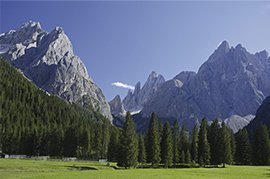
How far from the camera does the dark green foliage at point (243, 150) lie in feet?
449

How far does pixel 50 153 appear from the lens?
16712 centimetres

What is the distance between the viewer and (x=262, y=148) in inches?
5182

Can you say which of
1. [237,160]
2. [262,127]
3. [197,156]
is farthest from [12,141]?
[262,127]

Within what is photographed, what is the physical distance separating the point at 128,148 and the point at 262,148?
6082 cm

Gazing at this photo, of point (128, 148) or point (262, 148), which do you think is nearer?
point (128, 148)

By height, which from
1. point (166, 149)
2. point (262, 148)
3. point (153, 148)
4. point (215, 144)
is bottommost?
point (166, 149)

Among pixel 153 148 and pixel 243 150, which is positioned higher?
pixel 243 150

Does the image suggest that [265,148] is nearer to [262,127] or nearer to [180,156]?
[262,127]

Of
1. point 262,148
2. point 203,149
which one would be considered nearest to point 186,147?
point 203,149

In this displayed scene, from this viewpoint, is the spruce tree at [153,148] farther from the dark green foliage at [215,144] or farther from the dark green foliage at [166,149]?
the dark green foliage at [215,144]

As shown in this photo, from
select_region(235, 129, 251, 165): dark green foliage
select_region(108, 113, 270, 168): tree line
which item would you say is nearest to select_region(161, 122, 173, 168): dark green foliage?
select_region(108, 113, 270, 168): tree line

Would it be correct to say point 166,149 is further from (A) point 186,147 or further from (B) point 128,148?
(A) point 186,147

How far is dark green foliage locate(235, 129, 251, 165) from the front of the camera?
137 meters

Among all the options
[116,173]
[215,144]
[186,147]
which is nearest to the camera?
[116,173]
